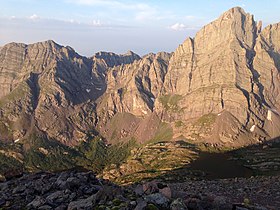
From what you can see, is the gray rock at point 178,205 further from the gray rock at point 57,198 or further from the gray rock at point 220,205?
the gray rock at point 57,198

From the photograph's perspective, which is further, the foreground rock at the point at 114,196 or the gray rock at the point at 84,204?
the gray rock at the point at 84,204

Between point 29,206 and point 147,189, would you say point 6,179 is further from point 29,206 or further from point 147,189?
point 147,189

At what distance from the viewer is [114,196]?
3516 centimetres

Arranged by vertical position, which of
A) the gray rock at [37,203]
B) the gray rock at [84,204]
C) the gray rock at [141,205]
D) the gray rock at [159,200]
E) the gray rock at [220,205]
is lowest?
the gray rock at [37,203]

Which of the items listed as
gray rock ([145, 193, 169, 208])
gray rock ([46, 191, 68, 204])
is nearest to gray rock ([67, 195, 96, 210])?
gray rock ([46, 191, 68, 204])

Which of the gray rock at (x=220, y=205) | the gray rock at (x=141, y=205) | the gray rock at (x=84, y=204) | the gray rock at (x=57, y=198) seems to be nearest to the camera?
the gray rock at (x=141, y=205)

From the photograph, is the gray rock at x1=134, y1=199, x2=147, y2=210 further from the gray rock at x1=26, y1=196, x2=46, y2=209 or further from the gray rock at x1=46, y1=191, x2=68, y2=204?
the gray rock at x1=26, y1=196, x2=46, y2=209

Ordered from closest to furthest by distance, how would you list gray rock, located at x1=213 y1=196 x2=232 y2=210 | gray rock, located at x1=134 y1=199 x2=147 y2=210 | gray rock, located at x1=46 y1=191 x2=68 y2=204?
1. gray rock, located at x1=134 y1=199 x2=147 y2=210
2. gray rock, located at x1=213 y1=196 x2=232 y2=210
3. gray rock, located at x1=46 y1=191 x2=68 y2=204

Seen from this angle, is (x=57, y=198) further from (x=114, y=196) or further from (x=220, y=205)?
(x=220, y=205)

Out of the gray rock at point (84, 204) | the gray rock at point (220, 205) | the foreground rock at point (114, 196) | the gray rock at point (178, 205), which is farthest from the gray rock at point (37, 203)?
the gray rock at point (220, 205)

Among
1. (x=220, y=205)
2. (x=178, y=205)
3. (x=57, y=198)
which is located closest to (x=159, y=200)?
(x=178, y=205)

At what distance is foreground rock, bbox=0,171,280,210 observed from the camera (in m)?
31.6

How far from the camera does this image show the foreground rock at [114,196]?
31.6 metres

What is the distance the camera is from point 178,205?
97.0ft
